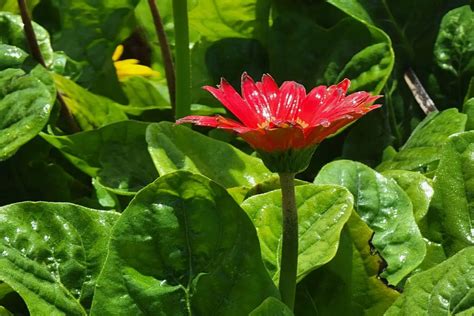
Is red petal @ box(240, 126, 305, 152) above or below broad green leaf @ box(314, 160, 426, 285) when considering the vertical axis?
above

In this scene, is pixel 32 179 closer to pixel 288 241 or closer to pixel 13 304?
pixel 13 304

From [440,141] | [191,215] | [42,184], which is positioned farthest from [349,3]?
[191,215]

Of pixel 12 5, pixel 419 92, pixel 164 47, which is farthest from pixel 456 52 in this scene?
pixel 12 5

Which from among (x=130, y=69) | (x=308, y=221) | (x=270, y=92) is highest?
(x=270, y=92)

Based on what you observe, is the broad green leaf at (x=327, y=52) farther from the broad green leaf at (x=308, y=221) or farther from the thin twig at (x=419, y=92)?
the broad green leaf at (x=308, y=221)

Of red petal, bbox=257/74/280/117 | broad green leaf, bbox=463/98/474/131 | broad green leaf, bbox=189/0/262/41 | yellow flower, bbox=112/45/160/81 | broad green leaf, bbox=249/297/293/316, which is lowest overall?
yellow flower, bbox=112/45/160/81

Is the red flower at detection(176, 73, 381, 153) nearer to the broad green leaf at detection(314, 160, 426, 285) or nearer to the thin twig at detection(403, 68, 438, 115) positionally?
the broad green leaf at detection(314, 160, 426, 285)

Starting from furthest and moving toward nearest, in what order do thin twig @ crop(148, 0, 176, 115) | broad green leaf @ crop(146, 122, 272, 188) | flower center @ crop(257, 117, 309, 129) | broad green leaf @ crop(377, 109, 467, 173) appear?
thin twig @ crop(148, 0, 176, 115) → broad green leaf @ crop(377, 109, 467, 173) → broad green leaf @ crop(146, 122, 272, 188) → flower center @ crop(257, 117, 309, 129)

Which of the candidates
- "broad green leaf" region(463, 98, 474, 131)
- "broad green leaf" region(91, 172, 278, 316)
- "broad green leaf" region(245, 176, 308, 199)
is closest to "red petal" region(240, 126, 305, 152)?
"broad green leaf" region(91, 172, 278, 316)
